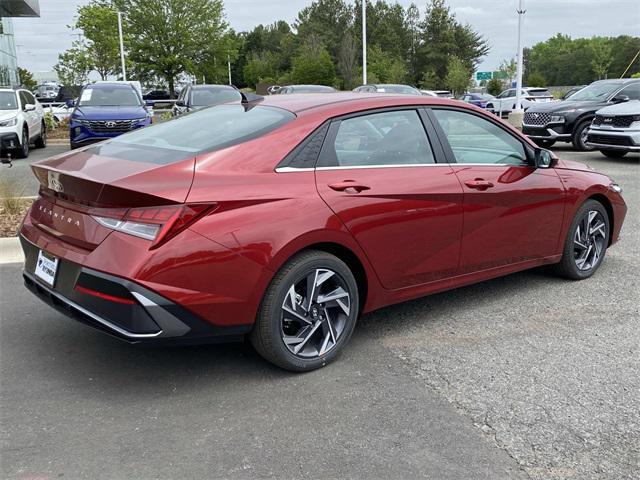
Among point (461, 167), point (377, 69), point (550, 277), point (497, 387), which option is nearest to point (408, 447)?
point (497, 387)

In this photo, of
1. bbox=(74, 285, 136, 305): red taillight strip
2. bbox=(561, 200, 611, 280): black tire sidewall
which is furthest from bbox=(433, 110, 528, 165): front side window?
bbox=(74, 285, 136, 305): red taillight strip

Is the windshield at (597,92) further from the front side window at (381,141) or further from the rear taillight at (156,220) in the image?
the rear taillight at (156,220)

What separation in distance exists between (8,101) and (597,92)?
46.1 feet

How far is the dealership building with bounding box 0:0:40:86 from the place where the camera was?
34.6 metres

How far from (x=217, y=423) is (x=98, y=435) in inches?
21.8

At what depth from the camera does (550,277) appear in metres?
5.44

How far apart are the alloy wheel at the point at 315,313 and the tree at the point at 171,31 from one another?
54922 mm

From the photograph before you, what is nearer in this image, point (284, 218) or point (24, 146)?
point (284, 218)

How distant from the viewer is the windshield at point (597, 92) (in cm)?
1538

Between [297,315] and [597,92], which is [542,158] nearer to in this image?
[297,315]

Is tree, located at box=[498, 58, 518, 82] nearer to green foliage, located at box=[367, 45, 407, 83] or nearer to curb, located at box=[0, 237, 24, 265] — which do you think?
green foliage, located at box=[367, 45, 407, 83]

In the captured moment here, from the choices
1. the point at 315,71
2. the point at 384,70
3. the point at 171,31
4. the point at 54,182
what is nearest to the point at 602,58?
the point at 384,70

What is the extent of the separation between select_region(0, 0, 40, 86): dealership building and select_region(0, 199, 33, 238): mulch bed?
99.2ft

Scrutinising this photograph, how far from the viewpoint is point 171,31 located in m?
55.0
